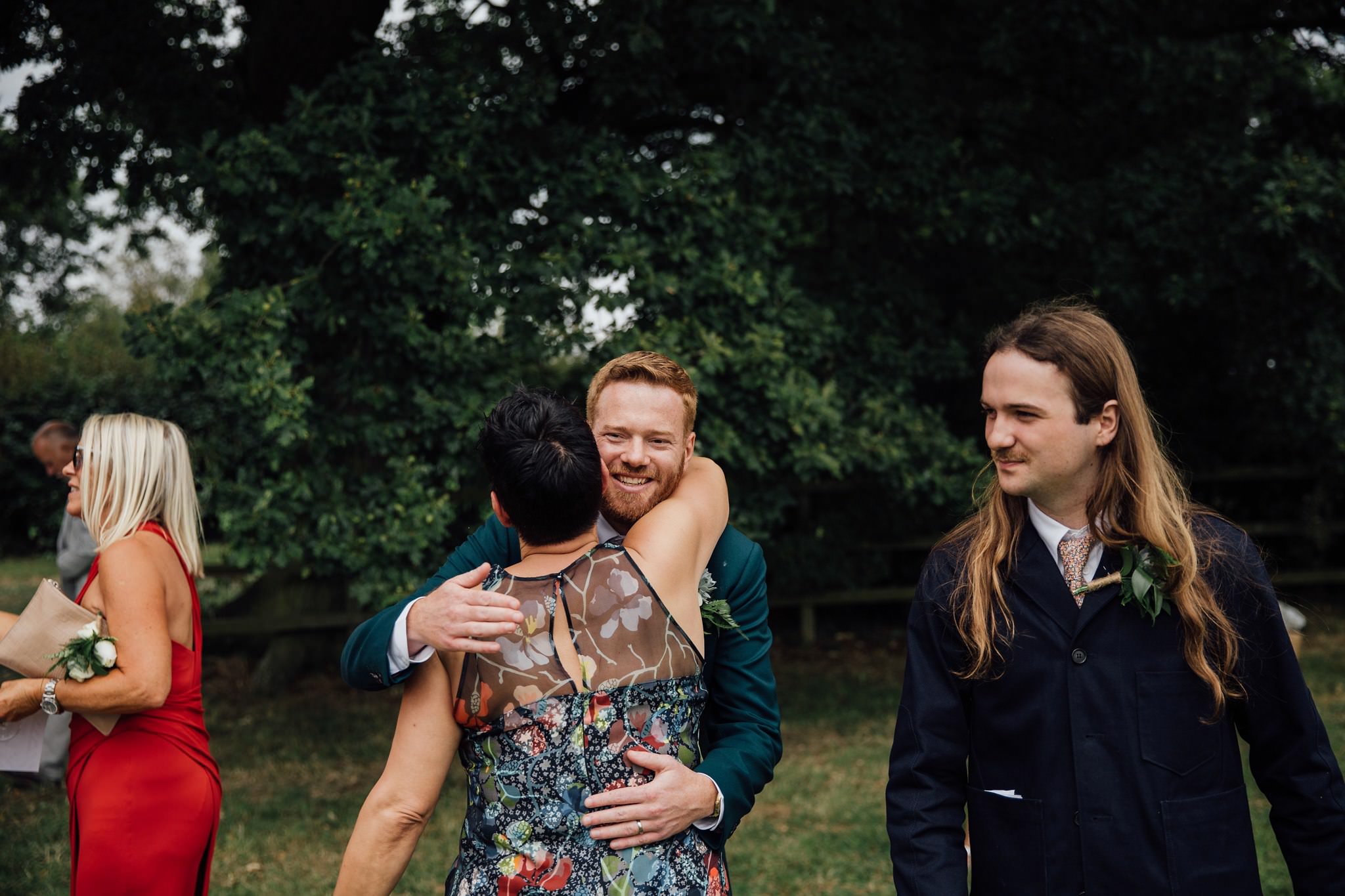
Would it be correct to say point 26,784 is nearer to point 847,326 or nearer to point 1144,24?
point 847,326

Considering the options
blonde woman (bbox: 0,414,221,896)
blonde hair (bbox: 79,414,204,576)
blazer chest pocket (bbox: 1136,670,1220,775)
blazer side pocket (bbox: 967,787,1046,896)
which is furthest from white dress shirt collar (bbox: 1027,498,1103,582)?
blonde hair (bbox: 79,414,204,576)

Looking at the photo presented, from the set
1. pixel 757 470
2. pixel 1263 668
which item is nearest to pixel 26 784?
pixel 757 470

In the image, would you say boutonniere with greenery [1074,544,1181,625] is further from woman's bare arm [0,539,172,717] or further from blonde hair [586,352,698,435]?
woman's bare arm [0,539,172,717]

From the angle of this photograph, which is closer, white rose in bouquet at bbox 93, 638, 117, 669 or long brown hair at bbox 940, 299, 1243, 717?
long brown hair at bbox 940, 299, 1243, 717

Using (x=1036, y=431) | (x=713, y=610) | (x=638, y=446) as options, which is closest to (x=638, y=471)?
(x=638, y=446)

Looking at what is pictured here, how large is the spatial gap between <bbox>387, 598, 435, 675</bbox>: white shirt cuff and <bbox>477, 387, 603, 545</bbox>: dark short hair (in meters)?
0.30

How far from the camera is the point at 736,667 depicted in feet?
8.95

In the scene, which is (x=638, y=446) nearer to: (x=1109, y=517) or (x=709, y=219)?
(x=1109, y=517)

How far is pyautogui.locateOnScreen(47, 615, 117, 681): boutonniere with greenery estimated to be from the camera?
3318mm

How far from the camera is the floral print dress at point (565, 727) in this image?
2.26 m

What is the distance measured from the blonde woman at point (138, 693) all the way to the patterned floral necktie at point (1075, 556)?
2.55 meters

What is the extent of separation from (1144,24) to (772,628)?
7.34 m

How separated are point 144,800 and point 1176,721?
2892 millimetres

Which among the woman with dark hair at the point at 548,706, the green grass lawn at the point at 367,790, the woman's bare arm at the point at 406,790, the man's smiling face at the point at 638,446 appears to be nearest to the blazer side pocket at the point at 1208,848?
the woman with dark hair at the point at 548,706
